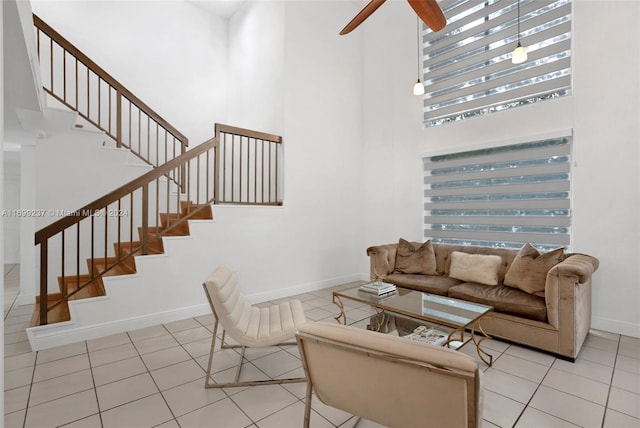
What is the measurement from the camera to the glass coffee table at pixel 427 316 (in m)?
2.41

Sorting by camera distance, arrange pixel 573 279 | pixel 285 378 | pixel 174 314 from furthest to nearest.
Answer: pixel 174 314
pixel 573 279
pixel 285 378

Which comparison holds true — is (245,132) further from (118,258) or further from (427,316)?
(427,316)

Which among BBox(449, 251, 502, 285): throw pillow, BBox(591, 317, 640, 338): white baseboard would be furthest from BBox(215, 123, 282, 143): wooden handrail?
BBox(591, 317, 640, 338): white baseboard

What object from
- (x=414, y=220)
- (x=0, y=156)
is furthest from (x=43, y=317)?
(x=414, y=220)

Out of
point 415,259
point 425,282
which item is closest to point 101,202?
point 425,282

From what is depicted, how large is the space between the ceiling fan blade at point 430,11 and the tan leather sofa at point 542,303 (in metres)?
2.35

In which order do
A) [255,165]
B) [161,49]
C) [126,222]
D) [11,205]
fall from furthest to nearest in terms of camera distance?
1. [11,205]
2. [161,49]
3. [126,222]
4. [255,165]

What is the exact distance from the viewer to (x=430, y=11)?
7.64 feet

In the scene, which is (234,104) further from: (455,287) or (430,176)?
(455,287)

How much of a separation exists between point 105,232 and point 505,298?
413 centimetres

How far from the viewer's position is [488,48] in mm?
4246

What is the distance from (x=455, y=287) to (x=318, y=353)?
246 centimetres

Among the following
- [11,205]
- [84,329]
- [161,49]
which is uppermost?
[161,49]

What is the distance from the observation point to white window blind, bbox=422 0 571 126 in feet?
12.1
